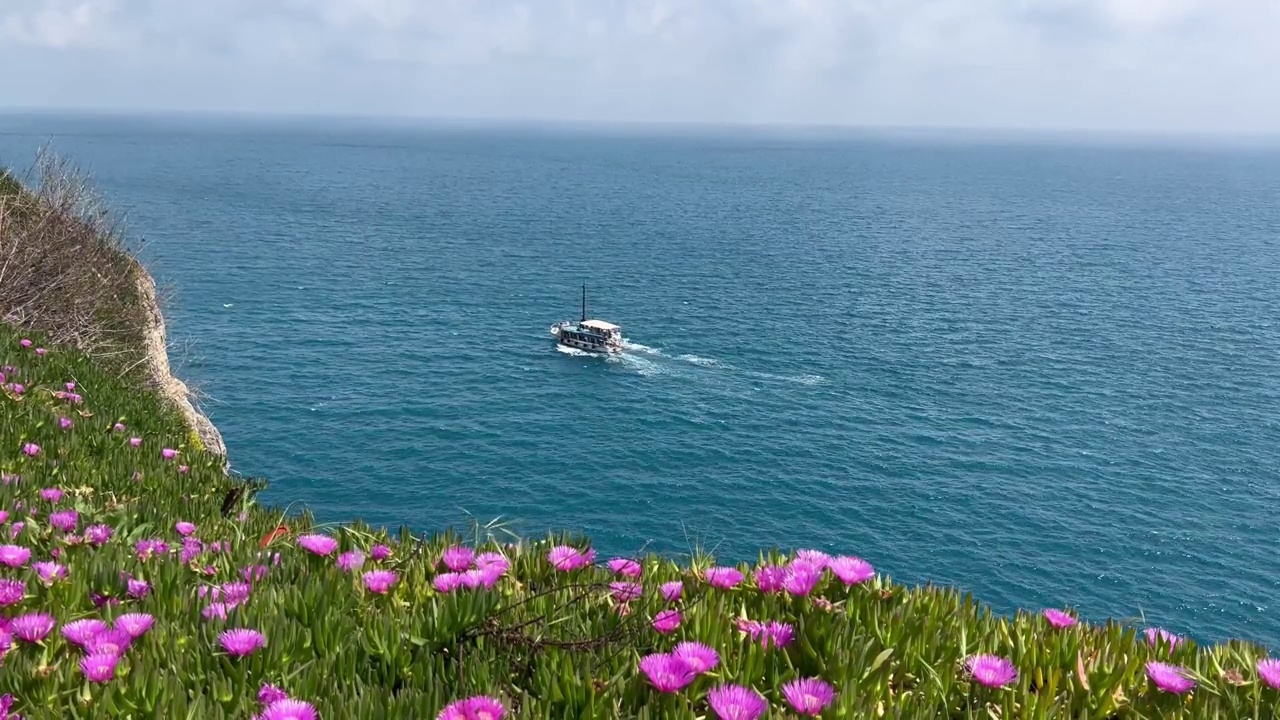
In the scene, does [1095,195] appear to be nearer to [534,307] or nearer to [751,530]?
[534,307]

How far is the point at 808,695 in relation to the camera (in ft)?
9.27

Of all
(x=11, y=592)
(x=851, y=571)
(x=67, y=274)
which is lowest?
(x=67, y=274)

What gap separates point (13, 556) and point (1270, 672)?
5033 millimetres

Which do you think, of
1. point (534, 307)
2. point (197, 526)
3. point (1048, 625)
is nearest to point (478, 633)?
point (1048, 625)

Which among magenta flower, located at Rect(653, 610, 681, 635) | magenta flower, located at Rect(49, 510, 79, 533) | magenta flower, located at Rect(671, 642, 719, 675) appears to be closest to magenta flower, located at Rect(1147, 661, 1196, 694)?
magenta flower, located at Rect(671, 642, 719, 675)

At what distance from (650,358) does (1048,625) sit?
208ft

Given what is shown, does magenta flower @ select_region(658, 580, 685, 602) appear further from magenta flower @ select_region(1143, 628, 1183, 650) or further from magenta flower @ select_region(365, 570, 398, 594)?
magenta flower @ select_region(1143, 628, 1183, 650)

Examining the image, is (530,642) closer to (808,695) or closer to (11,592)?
(808,695)

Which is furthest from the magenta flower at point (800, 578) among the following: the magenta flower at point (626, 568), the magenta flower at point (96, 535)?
the magenta flower at point (96, 535)

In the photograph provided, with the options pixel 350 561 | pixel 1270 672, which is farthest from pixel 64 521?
pixel 1270 672

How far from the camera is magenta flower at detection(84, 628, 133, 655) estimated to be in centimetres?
319

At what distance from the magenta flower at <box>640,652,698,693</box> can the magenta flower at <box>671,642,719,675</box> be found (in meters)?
0.02

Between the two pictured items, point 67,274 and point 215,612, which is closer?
point 215,612

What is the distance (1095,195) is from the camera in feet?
619
